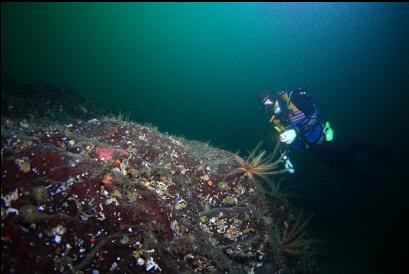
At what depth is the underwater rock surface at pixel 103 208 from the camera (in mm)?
2799

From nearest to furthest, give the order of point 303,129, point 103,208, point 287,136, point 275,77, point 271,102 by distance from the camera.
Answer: point 103,208 < point 287,136 < point 271,102 < point 303,129 < point 275,77

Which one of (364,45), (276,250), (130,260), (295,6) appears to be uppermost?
(295,6)

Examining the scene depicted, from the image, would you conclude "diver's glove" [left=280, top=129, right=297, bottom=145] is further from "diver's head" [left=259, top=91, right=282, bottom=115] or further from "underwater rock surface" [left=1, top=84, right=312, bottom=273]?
"underwater rock surface" [left=1, top=84, right=312, bottom=273]

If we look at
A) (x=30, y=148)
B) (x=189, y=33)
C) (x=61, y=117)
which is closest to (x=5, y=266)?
(x=30, y=148)

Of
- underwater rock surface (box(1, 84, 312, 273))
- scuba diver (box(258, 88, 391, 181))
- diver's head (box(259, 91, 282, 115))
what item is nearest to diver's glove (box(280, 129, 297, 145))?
scuba diver (box(258, 88, 391, 181))

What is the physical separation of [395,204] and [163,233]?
20919 mm

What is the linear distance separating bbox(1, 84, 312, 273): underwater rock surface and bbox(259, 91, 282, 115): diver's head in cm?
401

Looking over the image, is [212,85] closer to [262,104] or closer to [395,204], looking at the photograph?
[395,204]

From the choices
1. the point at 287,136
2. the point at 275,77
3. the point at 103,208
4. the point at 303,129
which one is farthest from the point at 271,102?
the point at 275,77

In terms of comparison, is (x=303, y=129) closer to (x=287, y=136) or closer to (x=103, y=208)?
(x=287, y=136)

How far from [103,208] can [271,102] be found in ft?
19.6

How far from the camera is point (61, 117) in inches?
373

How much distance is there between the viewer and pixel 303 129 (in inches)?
350

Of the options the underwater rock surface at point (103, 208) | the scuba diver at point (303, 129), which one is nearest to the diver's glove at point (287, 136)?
the scuba diver at point (303, 129)
